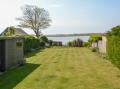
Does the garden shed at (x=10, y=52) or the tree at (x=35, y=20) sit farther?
the tree at (x=35, y=20)

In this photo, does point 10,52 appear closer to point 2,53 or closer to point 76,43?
point 2,53

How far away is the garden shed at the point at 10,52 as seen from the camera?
1959 centimetres

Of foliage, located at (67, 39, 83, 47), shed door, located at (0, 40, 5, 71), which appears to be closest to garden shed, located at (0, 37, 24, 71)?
shed door, located at (0, 40, 5, 71)

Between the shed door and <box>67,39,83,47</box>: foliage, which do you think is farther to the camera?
<box>67,39,83,47</box>: foliage

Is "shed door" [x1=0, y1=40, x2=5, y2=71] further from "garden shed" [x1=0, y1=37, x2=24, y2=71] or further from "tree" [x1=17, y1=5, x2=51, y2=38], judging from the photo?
"tree" [x1=17, y1=5, x2=51, y2=38]

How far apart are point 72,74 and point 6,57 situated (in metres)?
5.44

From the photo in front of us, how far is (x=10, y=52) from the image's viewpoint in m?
21.3

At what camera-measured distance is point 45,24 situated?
68.6 m

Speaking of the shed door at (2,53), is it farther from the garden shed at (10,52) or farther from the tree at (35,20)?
the tree at (35,20)

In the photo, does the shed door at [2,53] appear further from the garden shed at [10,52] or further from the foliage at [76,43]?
the foliage at [76,43]

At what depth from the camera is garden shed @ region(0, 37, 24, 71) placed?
19.6 m

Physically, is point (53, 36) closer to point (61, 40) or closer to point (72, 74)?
point (61, 40)

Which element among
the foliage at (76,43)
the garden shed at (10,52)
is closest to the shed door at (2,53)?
the garden shed at (10,52)

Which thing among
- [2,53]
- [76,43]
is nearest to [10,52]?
[2,53]
